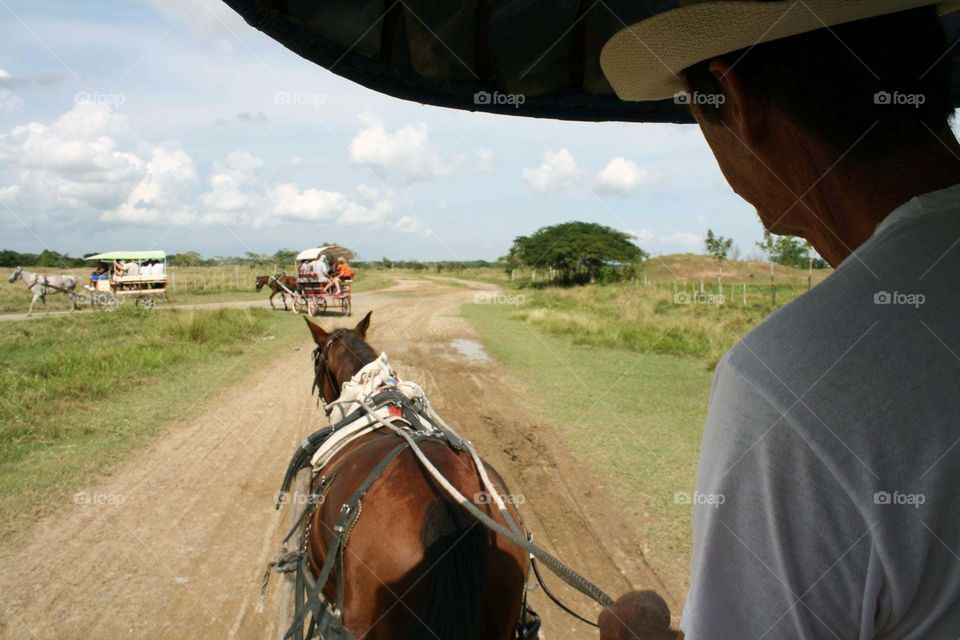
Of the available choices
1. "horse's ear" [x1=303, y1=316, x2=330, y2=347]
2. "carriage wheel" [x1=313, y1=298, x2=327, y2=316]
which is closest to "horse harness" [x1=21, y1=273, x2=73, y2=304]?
"carriage wheel" [x1=313, y1=298, x2=327, y2=316]

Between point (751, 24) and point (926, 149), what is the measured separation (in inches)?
10.6

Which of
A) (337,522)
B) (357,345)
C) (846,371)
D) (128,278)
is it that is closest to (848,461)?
(846,371)

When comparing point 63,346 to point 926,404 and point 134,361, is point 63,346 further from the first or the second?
point 926,404

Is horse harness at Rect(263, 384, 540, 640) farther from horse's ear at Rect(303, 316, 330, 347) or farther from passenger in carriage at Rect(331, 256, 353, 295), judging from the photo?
passenger in carriage at Rect(331, 256, 353, 295)

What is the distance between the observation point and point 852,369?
60cm

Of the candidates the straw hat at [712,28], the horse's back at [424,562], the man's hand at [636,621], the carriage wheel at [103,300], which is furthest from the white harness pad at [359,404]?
the carriage wheel at [103,300]

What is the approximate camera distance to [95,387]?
8.38 m

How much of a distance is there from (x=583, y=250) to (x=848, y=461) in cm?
4008

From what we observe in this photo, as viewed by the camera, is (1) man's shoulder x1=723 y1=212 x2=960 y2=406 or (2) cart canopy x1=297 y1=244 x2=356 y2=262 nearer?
(1) man's shoulder x1=723 y1=212 x2=960 y2=406

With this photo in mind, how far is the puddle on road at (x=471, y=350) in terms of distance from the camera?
41.0ft

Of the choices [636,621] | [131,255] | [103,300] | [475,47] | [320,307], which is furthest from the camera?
[131,255]

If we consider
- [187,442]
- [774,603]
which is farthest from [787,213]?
[187,442]

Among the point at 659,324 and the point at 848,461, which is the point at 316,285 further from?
the point at 848,461

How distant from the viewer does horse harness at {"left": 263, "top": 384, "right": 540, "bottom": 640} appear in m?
2.45
